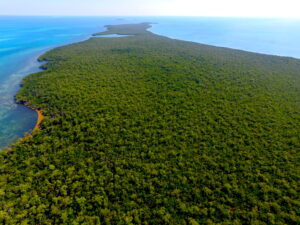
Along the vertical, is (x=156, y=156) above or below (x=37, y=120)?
below

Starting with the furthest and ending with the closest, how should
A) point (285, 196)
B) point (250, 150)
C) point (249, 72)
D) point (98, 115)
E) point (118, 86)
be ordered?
1. point (249, 72)
2. point (118, 86)
3. point (98, 115)
4. point (250, 150)
5. point (285, 196)

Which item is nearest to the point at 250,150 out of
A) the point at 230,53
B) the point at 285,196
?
the point at 285,196

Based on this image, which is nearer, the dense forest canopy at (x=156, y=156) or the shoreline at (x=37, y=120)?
the dense forest canopy at (x=156, y=156)

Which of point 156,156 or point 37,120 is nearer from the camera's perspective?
point 156,156

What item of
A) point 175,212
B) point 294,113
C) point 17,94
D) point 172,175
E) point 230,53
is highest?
point 230,53

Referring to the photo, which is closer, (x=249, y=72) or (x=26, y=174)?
(x=26, y=174)

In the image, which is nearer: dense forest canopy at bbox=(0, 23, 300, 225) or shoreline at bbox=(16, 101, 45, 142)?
dense forest canopy at bbox=(0, 23, 300, 225)

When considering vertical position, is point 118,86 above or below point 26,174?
above

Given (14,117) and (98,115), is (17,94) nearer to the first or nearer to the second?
(14,117)
